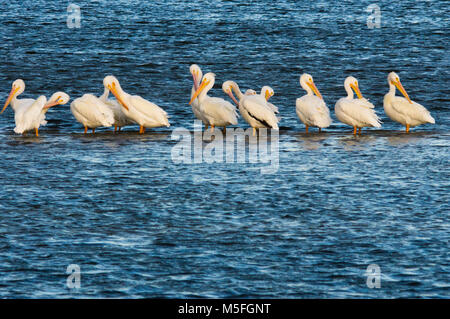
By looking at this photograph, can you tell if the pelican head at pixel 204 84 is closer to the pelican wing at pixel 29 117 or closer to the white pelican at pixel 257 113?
the white pelican at pixel 257 113

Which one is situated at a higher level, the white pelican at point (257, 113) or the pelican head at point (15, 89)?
the pelican head at point (15, 89)

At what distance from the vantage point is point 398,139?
50.2 feet

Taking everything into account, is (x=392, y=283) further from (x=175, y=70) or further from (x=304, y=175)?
(x=175, y=70)

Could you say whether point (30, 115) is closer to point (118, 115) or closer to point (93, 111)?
point (93, 111)

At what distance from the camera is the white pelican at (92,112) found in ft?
50.2

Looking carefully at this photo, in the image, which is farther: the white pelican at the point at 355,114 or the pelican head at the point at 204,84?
the pelican head at the point at 204,84

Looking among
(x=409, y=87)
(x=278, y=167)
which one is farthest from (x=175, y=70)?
(x=278, y=167)

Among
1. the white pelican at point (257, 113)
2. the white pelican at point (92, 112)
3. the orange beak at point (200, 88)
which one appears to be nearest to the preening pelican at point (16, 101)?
the white pelican at point (92, 112)

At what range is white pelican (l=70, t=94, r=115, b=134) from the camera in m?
15.3

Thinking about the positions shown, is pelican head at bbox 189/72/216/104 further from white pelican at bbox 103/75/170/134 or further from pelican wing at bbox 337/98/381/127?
pelican wing at bbox 337/98/381/127

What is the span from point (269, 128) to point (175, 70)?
6.94 meters

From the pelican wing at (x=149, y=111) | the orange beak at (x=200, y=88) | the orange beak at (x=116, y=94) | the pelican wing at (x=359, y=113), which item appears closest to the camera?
the pelican wing at (x=359, y=113)

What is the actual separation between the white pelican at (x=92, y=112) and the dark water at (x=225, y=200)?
15.3 inches
